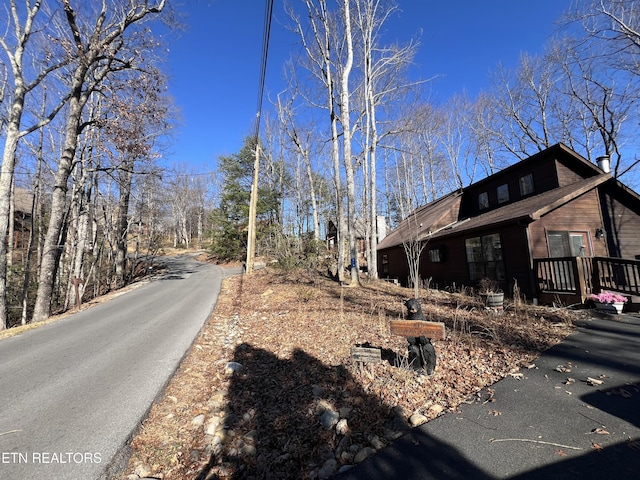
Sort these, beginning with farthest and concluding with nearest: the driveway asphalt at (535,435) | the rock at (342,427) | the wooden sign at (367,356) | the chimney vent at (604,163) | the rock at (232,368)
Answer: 1. the chimney vent at (604,163)
2. the rock at (232,368)
3. the wooden sign at (367,356)
4. the rock at (342,427)
5. the driveway asphalt at (535,435)

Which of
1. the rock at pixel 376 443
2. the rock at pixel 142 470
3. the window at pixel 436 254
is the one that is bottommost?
the rock at pixel 142 470

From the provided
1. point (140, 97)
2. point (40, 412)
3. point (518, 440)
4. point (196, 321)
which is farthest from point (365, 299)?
point (140, 97)

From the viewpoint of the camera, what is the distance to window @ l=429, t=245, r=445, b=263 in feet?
46.6

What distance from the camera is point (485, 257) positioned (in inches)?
471

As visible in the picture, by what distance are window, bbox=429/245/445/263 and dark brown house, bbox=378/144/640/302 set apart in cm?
5

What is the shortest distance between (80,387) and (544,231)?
13.0 m

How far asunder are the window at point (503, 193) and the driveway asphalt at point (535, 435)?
38.1ft

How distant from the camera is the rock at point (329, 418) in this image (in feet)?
9.87

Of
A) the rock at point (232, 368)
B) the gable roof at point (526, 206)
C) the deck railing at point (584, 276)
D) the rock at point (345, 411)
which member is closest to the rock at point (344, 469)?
the rock at point (345, 411)

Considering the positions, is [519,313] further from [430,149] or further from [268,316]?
[430,149]

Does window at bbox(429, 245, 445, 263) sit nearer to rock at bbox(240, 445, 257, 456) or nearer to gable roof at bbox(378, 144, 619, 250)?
gable roof at bbox(378, 144, 619, 250)

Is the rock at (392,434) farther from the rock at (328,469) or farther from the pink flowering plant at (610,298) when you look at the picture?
the pink flowering plant at (610,298)

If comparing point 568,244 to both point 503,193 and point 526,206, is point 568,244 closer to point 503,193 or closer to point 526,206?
point 526,206

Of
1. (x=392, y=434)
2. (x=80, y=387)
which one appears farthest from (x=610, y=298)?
(x=80, y=387)
